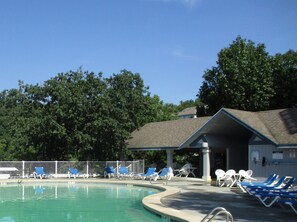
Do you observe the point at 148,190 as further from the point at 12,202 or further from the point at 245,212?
the point at 245,212

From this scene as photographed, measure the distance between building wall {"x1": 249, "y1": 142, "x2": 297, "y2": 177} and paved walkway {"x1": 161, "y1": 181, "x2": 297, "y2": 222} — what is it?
15.6 ft

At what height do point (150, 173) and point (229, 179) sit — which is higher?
point (229, 179)

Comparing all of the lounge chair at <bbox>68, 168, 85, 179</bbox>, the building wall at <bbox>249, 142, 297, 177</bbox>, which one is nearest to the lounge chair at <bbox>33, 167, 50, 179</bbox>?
the lounge chair at <bbox>68, 168, 85, 179</bbox>

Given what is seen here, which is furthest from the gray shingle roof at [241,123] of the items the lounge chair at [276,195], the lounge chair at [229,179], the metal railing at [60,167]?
the lounge chair at [276,195]

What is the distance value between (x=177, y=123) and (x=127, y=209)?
21361 mm

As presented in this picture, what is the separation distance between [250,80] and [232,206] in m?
27.4

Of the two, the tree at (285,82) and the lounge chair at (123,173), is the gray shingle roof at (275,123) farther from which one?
the tree at (285,82)

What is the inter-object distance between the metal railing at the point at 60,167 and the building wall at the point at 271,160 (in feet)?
35.6

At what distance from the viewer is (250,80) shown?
131 ft

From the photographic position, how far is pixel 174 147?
99.0ft

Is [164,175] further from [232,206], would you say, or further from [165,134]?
[232,206]

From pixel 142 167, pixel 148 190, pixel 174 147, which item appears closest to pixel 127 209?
pixel 148 190

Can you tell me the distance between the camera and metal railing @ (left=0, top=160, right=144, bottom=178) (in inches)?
1222

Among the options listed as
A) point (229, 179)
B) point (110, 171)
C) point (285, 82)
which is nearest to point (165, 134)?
point (110, 171)
